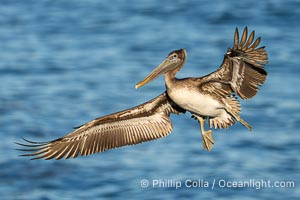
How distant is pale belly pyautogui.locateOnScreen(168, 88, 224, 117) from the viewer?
1251 cm

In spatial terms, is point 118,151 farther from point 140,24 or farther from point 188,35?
point 140,24

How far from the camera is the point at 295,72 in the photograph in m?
24.3

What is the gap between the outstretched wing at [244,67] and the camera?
39.9ft

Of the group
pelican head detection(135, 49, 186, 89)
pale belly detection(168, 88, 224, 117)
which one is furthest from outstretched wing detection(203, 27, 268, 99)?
pelican head detection(135, 49, 186, 89)

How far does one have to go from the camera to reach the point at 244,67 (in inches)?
487

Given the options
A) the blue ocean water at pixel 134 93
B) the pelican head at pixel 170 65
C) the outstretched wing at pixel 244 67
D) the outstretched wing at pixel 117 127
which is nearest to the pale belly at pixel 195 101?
the outstretched wing at pixel 244 67

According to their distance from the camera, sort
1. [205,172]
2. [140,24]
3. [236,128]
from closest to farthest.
→ [205,172] → [236,128] → [140,24]

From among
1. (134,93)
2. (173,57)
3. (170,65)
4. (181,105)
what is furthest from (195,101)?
(134,93)

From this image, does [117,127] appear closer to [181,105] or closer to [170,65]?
[170,65]

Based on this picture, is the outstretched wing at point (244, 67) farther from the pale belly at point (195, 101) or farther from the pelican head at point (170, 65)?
the pelican head at point (170, 65)

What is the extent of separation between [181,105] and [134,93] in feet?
35.4

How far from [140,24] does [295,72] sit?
22.5ft

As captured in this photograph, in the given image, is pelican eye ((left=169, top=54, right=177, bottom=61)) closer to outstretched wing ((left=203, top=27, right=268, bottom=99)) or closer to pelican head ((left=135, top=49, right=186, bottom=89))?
pelican head ((left=135, top=49, right=186, bottom=89))

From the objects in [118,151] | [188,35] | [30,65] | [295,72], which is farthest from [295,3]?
[118,151]
